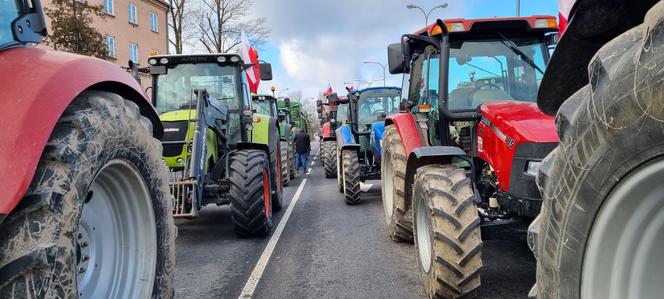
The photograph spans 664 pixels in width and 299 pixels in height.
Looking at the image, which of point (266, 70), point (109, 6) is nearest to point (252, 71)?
point (266, 70)

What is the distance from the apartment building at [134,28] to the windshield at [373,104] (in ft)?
57.7

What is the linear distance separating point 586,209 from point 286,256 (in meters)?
4.49

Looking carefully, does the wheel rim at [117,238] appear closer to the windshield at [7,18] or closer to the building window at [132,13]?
the windshield at [7,18]

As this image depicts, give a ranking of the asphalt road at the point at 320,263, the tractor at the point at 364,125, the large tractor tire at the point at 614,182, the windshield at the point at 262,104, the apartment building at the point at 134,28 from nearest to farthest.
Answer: the large tractor tire at the point at 614,182 < the asphalt road at the point at 320,263 < the tractor at the point at 364,125 < the windshield at the point at 262,104 < the apartment building at the point at 134,28

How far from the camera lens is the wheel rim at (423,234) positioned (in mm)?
4262

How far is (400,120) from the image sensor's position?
5730mm

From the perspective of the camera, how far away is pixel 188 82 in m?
7.36

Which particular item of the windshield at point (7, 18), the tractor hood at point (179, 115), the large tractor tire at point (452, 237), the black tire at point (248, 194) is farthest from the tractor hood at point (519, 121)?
the tractor hood at point (179, 115)

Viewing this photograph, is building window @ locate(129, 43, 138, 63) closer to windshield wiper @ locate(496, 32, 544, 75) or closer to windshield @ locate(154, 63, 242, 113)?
windshield @ locate(154, 63, 242, 113)

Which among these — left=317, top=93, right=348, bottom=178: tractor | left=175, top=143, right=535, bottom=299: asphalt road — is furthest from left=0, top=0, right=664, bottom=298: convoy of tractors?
left=317, top=93, right=348, bottom=178: tractor

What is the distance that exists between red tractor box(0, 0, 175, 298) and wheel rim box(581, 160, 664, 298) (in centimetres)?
172

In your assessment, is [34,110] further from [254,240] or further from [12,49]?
[254,240]

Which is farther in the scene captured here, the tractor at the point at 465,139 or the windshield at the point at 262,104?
the windshield at the point at 262,104

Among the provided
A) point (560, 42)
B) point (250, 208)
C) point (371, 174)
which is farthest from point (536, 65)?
point (371, 174)
